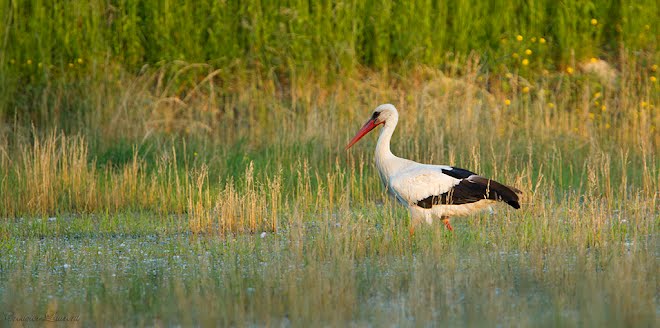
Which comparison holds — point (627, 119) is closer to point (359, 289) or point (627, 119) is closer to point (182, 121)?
point (182, 121)

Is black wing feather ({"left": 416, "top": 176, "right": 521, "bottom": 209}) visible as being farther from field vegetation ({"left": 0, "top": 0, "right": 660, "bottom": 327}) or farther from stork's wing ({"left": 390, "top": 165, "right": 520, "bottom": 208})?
field vegetation ({"left": 0, "top": 0, "right": 660, "bottom": 327})

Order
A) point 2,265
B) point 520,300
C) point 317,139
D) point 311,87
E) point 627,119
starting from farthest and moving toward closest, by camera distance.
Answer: point 311,87 < point 627,119 < point 317,139 < point 2,265 < point 520,300

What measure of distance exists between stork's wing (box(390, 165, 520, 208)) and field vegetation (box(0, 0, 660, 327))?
0.26 metres

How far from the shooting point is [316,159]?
1165 cm

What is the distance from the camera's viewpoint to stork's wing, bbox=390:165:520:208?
846 centimetres

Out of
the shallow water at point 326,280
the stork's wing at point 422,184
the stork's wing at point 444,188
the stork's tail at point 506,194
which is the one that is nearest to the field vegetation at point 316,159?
the shallow water at point 326,280

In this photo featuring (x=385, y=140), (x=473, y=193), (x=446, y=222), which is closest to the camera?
(x=473, y=193)

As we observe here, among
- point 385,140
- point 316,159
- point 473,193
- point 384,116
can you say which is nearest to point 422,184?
point 473,193

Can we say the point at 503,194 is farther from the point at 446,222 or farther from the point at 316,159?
the point at 316,159

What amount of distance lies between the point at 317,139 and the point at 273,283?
5521mm

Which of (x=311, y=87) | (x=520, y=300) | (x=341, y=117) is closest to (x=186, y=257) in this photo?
(x=520, y=300)

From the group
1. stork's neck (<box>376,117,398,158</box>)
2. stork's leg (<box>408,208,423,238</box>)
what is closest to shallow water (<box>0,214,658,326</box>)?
stork's leg (<box>408,208,423,238</box>)

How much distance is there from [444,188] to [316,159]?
10.7 feet

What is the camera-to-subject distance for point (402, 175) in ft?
28.8
